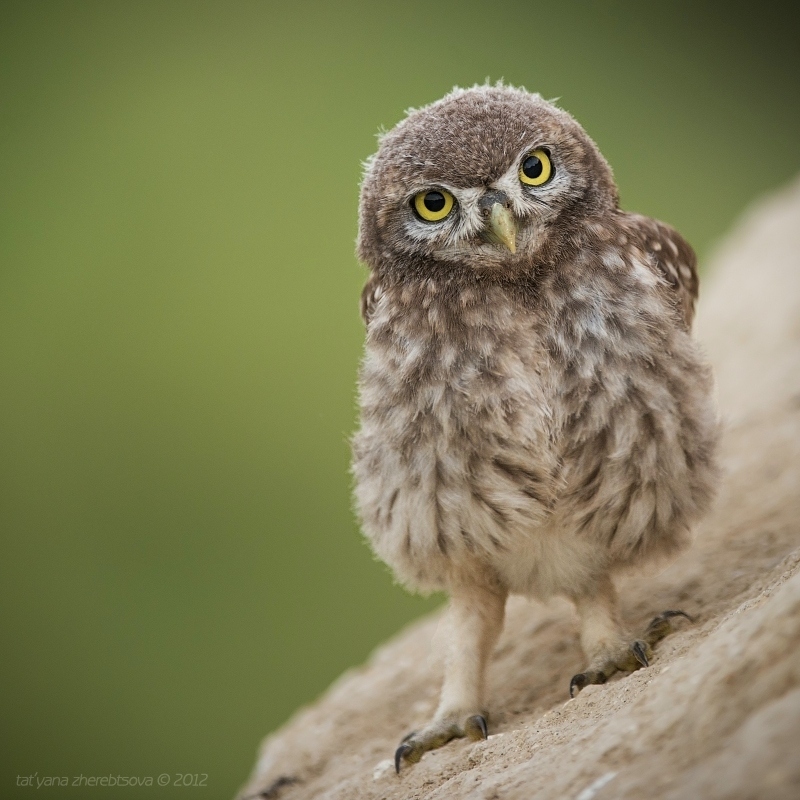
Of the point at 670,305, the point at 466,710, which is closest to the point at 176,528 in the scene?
the point at 466,710

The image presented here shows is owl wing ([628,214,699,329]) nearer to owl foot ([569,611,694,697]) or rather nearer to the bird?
the bird

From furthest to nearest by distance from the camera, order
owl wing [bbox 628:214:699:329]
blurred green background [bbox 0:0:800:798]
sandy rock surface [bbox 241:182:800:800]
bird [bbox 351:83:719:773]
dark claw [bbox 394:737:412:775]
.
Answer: blurred green background [bbox 0:0:800:798] → owl wing [bbox 628:214:699:329] → dark claw [bbox 394:737:412:775] → bird [bbox 351:83:719:773] → sandy rock surface [bbox 241:182:800:800]

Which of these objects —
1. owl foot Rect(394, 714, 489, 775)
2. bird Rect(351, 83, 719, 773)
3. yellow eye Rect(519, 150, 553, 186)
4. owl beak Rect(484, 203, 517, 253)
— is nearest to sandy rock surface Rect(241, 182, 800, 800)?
owl foot Rect(394, 714, 489, 775)

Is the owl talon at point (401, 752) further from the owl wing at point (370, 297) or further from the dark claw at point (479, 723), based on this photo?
the owl wing at point (370, 297)

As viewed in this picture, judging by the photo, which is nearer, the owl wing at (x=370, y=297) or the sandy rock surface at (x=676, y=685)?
the sandy rock surface at (x=676, y=685)

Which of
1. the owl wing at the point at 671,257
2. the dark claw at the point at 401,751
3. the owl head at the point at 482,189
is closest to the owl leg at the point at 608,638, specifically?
the dark claw at the point at 401,751

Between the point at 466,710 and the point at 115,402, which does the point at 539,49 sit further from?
the point at 466,710
